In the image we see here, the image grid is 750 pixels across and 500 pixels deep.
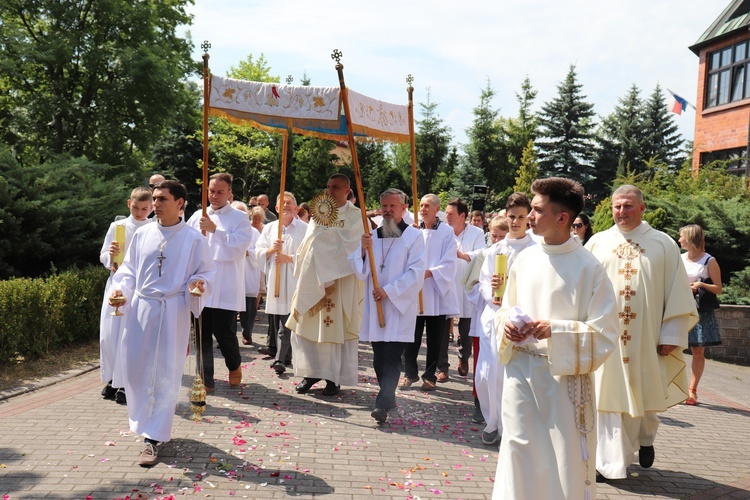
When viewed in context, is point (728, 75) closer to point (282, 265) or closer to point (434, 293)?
point (434, 293)

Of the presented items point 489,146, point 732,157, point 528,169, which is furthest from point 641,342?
point 489,146

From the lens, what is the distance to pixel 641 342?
5840 mm

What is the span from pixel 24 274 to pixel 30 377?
454 cm

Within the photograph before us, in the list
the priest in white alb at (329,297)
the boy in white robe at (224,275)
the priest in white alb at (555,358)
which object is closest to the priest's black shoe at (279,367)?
the boy in white robe at (224,275)

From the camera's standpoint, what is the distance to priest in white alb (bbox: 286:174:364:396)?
799cm

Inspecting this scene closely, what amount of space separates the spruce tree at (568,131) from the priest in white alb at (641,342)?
138 ft

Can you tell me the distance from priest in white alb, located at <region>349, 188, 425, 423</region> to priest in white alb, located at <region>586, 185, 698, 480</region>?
2024 millimetres

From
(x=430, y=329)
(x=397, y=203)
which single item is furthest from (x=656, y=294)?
(x=430, y=329)

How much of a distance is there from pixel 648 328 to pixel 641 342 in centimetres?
13

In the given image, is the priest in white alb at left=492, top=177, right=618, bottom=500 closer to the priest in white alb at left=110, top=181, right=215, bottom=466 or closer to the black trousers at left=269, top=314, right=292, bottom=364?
the priest in white alb at left=110, top=181, right=215, bottom=466

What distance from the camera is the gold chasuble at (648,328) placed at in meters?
5.72

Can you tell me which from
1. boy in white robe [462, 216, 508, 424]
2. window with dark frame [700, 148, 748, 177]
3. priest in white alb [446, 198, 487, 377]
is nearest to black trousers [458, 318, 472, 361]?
priest in white alb [446, 198, 487, 377]

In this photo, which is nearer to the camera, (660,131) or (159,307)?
(159,307)

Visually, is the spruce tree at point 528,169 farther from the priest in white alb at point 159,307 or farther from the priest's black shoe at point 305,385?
the priest in white alb at point 159,307
